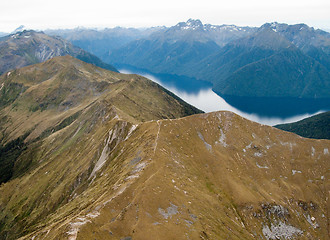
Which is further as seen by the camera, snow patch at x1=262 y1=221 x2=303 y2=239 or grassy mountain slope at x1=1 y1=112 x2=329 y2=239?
snow patch at x1=262 y1=221 x2=303 y2=239

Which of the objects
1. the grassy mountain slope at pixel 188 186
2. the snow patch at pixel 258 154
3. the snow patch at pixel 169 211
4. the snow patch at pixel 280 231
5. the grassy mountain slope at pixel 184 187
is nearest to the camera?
the grassy mountain slope at pixel 188 186

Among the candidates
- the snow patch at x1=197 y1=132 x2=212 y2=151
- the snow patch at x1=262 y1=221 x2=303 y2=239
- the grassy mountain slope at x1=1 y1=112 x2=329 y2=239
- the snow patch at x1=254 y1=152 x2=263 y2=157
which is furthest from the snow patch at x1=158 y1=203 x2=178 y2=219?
the snow patch at x1=254 y1=152 x2=263 y2=157

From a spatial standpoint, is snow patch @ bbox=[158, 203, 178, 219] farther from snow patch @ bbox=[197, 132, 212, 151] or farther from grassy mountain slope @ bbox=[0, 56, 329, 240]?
snow patch @ bbox=[197, 132, 212, 151]

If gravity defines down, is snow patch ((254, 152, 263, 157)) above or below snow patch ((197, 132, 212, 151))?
below

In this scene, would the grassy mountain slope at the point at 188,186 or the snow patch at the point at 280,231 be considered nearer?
the grassy mountain slope at the point at 188,186

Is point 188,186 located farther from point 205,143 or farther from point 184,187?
point 205,143

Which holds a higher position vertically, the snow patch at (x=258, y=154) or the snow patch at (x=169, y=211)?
the snow patch at (x=169, y=211)

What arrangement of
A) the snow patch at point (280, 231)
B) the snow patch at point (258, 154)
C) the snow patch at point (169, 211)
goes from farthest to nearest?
the snow patch at point (258, 154) < the snow patch at point (280, 231) < the snow patch at point (169, 211)

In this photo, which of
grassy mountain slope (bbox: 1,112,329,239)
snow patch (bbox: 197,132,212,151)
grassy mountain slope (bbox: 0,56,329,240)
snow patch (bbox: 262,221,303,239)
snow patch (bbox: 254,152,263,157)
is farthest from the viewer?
snow patch (bbox: 254,152,263,157)

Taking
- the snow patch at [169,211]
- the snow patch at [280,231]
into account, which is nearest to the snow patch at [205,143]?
the snow patch at [280,231]

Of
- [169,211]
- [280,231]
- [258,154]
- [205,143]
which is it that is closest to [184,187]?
[169,211]

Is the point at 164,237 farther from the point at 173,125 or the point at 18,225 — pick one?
the point at 18,225

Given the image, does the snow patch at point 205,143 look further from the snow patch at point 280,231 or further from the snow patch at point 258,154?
the snow patch at point 280,231
